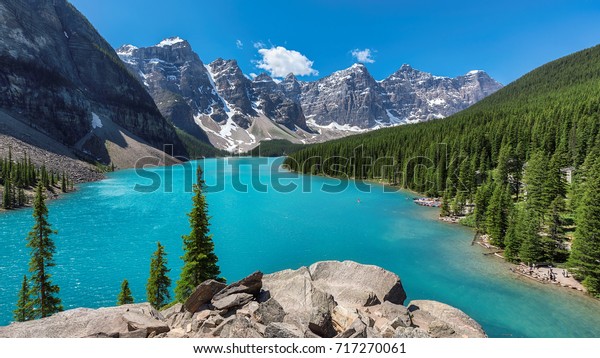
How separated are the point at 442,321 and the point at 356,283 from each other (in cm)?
562

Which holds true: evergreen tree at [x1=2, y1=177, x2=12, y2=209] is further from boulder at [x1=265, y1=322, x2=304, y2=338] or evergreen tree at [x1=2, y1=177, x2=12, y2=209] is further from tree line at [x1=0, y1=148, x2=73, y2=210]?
boulder at [x1=265, y1=322, x2=304, y2=338]

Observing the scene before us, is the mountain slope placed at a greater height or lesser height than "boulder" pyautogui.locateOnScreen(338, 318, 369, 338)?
greater

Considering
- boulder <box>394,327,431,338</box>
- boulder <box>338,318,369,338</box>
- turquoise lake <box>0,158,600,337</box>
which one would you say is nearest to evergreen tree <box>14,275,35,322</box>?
turquoise lake <box>0,158,600,337</box>

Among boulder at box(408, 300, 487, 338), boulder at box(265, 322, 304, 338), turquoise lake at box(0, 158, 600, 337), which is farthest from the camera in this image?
turquoise lake at box(0, 158, 600, 337)

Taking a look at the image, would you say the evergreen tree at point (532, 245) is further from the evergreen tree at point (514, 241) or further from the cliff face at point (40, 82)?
the cliff face at point (40, 82)

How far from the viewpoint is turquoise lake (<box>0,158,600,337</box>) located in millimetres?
26250

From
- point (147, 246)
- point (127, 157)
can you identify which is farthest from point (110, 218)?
point (127, 157)

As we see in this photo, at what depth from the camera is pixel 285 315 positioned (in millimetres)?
13039

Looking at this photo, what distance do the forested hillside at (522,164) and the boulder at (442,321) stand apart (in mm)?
21597

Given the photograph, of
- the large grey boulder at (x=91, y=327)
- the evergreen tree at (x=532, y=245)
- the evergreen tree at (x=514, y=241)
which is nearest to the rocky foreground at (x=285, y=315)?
the large grey boulder at (x=91, y=327)

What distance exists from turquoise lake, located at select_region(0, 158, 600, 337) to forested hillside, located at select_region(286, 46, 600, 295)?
5.20 metres

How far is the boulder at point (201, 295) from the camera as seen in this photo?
1522 cm

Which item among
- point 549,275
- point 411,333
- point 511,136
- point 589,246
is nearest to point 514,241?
point 549,275

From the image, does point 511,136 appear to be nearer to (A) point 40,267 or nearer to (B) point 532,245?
(B) point 532,245
